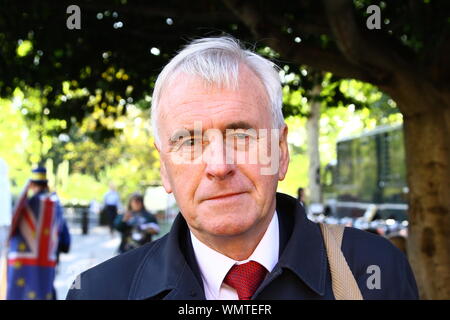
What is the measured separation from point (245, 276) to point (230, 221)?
0.64 ft

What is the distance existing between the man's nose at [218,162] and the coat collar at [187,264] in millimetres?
285

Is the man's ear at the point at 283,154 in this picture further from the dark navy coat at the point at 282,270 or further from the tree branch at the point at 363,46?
the tree branch at the point at 363,46

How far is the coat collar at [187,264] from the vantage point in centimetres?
194

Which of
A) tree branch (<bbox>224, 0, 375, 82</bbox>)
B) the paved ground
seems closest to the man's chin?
tree branch (<bbox>224, 0, 375, 82</bbox>)

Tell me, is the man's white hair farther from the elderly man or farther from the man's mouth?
the man's mouth

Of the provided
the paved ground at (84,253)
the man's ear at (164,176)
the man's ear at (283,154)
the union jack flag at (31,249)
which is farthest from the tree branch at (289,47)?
the paved ground at (84,253)

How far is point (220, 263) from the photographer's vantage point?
6.63 feet

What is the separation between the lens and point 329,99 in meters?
9.39

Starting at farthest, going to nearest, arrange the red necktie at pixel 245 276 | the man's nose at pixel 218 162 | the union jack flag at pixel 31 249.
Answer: the union jack flag at pixel 31 249
the red necktie at pixel 245 276
the man's nose at pixel 218 162

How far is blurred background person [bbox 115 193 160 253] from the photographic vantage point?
10305 millimetres

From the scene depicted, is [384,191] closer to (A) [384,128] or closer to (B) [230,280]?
(A) [384,128]

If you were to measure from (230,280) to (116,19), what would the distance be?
546 cm

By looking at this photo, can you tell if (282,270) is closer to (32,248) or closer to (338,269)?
(338,269)

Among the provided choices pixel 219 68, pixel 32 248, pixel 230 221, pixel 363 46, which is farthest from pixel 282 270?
pixel 32 248
